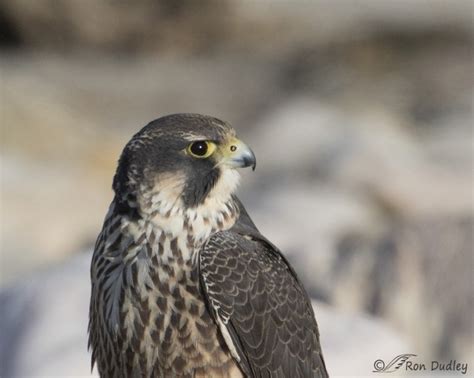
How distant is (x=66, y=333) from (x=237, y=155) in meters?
2.12

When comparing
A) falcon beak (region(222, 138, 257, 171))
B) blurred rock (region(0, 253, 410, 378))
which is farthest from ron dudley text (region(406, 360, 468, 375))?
falcon beak (region(222, 138, 257, 171))

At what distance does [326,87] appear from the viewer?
50.6 ft

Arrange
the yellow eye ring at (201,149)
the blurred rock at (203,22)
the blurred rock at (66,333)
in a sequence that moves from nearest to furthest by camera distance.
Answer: the yellow eye ring at (201,149) → the blurred rock at (66,333) → the blurred rock at (203,22)

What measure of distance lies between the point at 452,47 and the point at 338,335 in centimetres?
1066

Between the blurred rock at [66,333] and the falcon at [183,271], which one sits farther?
the blurred rock at [66,333]

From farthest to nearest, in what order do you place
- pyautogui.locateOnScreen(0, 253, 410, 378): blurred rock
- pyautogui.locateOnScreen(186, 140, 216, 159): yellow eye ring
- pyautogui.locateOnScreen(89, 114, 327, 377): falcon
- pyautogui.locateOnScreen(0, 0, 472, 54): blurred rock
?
pyautogui.locateOnScreen(0, 0, 472, 54): blurred rock → pyautogui.locateOnScreen(0, 253, 410, 378): blurred rock → pyautogui.locateOnScreen(186, 140, 216, 159): yellow eye ring → pyautogui.locateOnScreen(89, 114, 327, 377): falcon

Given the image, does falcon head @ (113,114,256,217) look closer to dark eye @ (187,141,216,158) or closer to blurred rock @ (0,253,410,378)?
dark eye @ (187,141,216,158)

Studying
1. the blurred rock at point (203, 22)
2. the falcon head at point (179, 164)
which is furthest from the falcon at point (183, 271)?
the blurred rock at point (203, 22)

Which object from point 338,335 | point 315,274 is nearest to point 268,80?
point 315,274

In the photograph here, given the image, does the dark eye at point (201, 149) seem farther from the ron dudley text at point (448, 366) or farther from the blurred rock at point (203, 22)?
the blurred rock at point (203, 22)

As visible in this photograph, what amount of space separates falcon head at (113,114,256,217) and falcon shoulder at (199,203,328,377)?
9.4 inches

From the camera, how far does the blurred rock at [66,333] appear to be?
20.9ft

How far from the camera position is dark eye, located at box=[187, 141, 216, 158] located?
504 cm

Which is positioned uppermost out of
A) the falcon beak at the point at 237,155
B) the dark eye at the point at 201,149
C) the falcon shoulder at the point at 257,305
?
the dark eye at the point at 201,149
